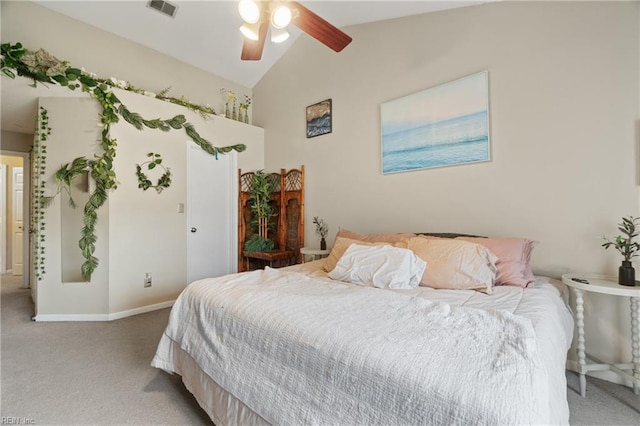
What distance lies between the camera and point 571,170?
201 cm

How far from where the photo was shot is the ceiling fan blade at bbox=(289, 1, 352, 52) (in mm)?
1846

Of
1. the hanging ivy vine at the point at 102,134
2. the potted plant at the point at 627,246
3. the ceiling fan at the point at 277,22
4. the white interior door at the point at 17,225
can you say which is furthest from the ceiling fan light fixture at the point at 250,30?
the white interior door at the point at 17,225

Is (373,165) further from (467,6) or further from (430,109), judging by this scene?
(467,6)

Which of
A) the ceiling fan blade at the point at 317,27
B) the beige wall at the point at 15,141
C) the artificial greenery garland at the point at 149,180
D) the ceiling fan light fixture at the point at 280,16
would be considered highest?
the ceiling fan blade at the point at 317,27

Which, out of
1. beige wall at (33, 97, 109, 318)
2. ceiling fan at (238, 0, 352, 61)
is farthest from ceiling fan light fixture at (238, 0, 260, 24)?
beige wall at (33, 97, 109, 318)

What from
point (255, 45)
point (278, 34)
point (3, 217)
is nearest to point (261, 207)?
point (255, 45)

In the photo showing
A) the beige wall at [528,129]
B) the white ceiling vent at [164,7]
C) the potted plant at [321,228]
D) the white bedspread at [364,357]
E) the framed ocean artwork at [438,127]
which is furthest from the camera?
the potted plant at [321,228]

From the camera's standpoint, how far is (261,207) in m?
4.18

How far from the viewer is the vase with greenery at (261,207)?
4.11 metres

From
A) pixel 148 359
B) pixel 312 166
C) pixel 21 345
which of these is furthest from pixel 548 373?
pixel 21 345

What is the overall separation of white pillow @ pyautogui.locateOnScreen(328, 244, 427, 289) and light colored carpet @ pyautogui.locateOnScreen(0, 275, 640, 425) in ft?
3.65

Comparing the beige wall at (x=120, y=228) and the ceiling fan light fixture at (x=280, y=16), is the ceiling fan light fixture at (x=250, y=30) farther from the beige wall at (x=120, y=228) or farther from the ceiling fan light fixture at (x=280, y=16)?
the beige wall at (x=120, y=228)

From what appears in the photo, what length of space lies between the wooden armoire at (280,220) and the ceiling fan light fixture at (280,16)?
2.13 meters

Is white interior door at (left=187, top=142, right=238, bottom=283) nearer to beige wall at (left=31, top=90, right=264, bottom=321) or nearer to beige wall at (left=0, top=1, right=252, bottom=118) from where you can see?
beige wall at (left=31, top=90, right=264, bottom=321)
